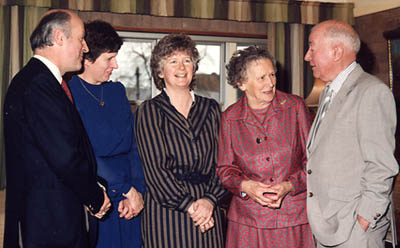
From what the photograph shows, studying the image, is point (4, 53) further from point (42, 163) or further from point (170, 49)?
point (42, 163)

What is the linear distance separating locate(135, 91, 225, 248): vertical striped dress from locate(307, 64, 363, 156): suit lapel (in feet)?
1.88

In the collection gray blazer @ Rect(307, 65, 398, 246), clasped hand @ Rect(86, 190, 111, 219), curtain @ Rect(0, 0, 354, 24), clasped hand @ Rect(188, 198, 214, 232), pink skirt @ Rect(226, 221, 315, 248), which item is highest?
curtain @ Rect(0, 0, 354, 24)

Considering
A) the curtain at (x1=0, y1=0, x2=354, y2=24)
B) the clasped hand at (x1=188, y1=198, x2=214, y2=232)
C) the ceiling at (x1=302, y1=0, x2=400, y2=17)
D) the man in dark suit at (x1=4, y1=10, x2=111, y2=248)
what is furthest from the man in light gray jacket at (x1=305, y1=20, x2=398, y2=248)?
the ceiling at (x1=302, y1=0, x2=400, y2=17)

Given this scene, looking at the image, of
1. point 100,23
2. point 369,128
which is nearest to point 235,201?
point 369,128

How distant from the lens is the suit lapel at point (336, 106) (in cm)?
195

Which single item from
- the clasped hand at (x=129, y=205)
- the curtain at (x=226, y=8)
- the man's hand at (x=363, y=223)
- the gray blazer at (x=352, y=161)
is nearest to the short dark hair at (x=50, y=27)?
the clasped hand at (x=129, y=205)

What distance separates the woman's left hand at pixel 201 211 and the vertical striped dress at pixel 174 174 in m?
0.03

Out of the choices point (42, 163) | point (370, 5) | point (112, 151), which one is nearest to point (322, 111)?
point (112, 151)

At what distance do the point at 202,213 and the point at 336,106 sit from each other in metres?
0.82

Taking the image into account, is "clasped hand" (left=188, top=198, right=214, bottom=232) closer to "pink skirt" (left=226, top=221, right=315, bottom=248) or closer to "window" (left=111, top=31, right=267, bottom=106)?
"pink skirt" (left=226, top=221, right=315, bottom=248)

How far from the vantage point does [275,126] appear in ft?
Result: 7.16

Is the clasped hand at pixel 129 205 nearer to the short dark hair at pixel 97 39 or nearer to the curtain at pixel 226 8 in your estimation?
the short dark hair at pixel 97 39

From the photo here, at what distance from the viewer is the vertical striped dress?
2182 millimetres

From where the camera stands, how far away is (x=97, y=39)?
2.22m
